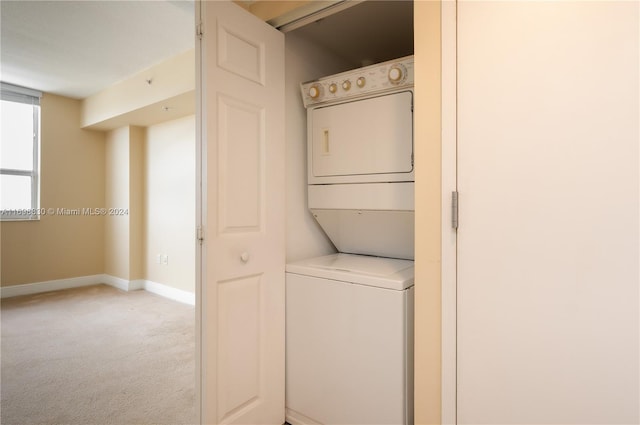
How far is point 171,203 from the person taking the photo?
438 cm

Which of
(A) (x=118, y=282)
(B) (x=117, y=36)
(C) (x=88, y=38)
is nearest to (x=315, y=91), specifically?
(B) (x=117, y=36)

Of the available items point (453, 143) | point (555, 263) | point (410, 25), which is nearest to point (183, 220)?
point (410, 25)

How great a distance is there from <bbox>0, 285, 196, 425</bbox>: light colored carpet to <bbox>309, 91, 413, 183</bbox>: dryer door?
1620 millimetres

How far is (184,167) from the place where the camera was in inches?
164

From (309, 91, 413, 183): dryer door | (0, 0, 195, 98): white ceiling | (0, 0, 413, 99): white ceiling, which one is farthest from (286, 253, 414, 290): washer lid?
(0, 0, 195, 98): white ceiling

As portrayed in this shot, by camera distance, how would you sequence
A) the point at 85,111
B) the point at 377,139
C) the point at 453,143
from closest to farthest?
1. the point at 453,143
2. the point at 377,139
3. the point at 85,111

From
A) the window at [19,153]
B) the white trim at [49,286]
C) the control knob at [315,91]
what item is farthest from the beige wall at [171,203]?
the control knob at [315,91]

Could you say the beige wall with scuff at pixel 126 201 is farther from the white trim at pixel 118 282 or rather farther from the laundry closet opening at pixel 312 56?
the laundry closet opening at pixel 312 56

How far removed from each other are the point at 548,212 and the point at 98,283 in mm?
5778

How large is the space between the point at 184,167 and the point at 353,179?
118 inches

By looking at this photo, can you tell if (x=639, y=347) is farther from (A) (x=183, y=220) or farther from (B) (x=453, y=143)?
(A) (x=183, y=220)

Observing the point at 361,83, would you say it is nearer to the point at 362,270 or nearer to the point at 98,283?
the point at 362,270

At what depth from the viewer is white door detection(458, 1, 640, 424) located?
0.99 meters

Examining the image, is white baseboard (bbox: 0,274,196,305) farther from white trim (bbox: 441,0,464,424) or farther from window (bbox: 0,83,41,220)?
white trim (bbox: 441,0,464,424)
